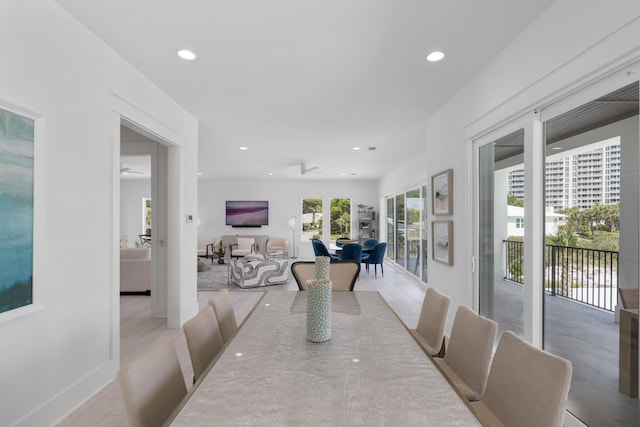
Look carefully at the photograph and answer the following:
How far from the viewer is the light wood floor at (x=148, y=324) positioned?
2.16m

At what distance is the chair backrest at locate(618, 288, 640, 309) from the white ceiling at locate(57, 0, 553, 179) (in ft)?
5.43

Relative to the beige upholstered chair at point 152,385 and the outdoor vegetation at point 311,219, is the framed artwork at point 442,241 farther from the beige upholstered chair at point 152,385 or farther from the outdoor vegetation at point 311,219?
the outdoor vegetation at point 311,219

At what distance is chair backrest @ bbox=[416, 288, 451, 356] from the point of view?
196cm

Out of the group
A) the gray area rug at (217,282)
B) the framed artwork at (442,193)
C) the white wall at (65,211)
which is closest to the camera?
the white wall at (65,211)

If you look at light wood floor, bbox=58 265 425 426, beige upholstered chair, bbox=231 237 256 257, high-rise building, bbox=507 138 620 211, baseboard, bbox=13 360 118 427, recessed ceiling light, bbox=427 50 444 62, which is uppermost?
recessed ceiling light, bbox=427 50 444 62

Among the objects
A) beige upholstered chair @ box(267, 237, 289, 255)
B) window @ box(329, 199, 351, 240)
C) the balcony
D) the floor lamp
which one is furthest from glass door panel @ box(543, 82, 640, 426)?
window @ box(329, 199, 351, 240)

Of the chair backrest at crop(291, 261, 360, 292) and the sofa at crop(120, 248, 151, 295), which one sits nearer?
the chair backrest at crop(291, 261, 360, 292)

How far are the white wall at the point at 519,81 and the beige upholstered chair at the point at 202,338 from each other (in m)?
2.36

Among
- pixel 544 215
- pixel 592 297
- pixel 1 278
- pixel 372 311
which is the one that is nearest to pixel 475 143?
pixel 544 215

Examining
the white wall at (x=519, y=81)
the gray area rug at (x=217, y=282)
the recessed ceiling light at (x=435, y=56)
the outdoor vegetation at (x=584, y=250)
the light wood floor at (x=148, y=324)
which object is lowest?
the gray area rug at (x=217, y=282)

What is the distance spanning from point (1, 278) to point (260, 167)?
6.56 m

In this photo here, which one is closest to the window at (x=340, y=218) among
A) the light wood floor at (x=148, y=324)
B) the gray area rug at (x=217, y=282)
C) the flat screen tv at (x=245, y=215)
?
the flat screen tv at (x=245, y=215)

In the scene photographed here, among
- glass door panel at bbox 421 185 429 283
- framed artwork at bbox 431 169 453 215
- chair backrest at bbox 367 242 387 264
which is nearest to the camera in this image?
framed artwork at bbox 431 169 453 215

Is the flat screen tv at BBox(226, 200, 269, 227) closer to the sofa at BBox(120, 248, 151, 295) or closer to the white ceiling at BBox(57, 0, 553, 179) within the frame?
the sofa at BBox(120, 248, 151, 295)
